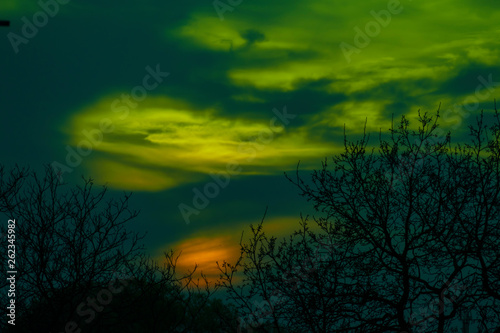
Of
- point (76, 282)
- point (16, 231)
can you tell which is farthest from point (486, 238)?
point (16, 231)

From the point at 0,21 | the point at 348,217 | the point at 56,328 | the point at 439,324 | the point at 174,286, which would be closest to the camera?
the point at 0,21

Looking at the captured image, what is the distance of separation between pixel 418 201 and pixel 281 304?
382 centimetres

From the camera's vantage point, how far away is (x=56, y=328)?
15648 millimetres

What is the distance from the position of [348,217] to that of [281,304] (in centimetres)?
242

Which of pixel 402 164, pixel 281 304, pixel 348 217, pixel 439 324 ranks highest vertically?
pixel 402 164

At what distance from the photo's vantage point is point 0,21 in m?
8.58

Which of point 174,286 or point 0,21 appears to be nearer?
point 0,21

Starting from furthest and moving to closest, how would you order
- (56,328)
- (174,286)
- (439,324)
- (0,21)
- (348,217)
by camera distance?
1. (174,286)
2. (56,328)
3. (348,217)
4. (439,324)
5. (0,21)

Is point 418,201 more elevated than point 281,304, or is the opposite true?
point 418,201

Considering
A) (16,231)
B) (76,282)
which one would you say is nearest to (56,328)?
(76,282)

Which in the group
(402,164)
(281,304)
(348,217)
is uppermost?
(402,164)

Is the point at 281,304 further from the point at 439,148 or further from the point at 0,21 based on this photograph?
the point at 0,21

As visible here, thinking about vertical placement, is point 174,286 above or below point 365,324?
above

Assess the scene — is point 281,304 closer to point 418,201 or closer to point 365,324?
point 365,324
